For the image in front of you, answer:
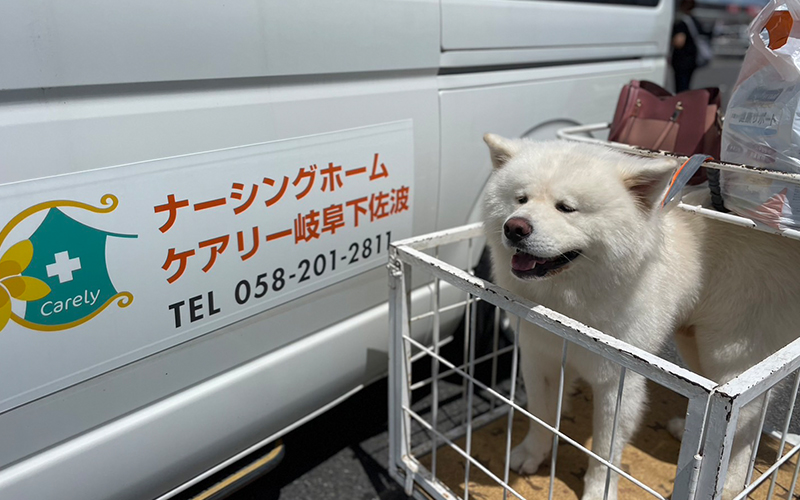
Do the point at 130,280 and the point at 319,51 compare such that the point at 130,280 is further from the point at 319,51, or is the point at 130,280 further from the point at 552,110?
the point at 552,110

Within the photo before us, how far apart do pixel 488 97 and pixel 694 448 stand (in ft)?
5.40

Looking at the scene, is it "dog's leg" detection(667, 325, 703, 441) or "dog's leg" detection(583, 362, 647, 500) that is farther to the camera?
"dog's leg" detection(667, 325, 703, 441)

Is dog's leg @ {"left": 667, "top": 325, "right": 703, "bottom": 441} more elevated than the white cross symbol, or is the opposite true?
the white cross symbol

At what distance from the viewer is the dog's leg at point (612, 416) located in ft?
5.79

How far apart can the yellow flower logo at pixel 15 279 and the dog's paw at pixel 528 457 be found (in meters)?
1.68

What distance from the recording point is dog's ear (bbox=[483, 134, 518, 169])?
1787 millimetres

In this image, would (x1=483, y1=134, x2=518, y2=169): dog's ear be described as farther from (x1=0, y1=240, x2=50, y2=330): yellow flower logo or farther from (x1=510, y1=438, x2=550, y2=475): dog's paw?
(x1=0, y1=240, x2=50, y2=330): yellow flower logo

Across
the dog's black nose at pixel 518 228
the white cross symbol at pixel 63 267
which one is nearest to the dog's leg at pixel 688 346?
the dog's black nose at pixel 518 228

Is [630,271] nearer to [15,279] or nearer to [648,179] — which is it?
[648,179]

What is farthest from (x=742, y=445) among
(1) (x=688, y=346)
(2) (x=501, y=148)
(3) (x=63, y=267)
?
(3) (x=63, y=267)

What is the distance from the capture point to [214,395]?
1.75 meters

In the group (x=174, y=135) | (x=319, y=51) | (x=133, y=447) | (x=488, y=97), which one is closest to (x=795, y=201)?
(x=488, y=97)

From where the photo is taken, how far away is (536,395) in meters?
2.06

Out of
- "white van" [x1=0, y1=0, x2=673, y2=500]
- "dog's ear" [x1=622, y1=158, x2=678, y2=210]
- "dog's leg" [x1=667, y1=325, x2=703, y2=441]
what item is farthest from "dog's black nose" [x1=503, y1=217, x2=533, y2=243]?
"dog's leg" [x1=667, y1=325, x2=703, y2=441]
